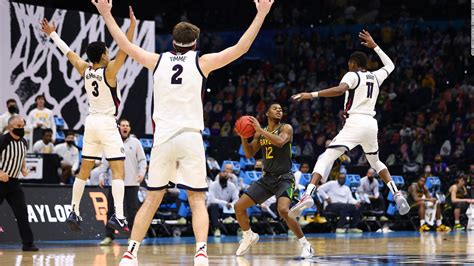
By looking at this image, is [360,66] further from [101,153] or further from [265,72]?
[265,72]

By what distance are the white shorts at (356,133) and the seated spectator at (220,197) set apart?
8.59 metres

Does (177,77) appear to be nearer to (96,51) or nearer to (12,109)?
(96,51)

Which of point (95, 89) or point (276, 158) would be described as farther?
point (276, 158)

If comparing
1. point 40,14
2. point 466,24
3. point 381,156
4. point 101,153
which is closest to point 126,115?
point 40,14

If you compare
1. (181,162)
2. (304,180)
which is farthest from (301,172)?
(181,162)

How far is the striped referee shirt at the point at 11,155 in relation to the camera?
15.0 metres

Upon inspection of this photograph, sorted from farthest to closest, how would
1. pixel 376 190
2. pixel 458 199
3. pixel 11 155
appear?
pixel 458 199, pixel 376 190, pixel 11 155

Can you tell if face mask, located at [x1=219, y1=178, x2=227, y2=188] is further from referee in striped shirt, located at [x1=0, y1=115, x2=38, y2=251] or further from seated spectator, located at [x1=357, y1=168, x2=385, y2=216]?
referee in striped shirt, located at [x1=0, y1=115, x2=38, y2=251]

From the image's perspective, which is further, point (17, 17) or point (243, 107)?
point (243, 107)

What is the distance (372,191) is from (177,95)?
17.5 m

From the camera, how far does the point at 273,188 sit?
13.9 m

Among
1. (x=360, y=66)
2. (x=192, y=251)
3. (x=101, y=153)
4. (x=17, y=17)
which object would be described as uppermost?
(x=17, y=17)

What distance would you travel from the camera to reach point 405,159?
30.5m

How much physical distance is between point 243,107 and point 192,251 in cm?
2089
